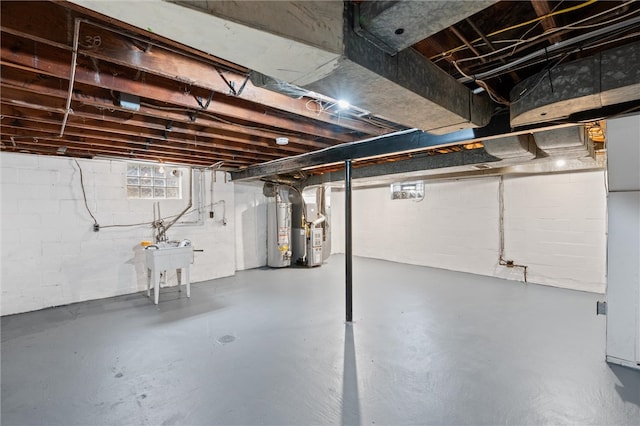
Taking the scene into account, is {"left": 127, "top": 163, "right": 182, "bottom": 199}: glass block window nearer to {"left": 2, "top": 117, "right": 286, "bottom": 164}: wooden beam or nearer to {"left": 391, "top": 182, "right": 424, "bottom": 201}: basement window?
{"left": 2, "top": 117, "right": 286, "bottom": 164}: wooden beam

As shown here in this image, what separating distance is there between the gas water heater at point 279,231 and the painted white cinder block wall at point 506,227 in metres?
2.29

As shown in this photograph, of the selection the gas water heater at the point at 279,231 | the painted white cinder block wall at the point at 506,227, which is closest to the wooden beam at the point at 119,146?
the gas water heater at the point at 279,231

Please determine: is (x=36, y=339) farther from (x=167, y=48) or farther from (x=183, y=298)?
(x=167, y=48)

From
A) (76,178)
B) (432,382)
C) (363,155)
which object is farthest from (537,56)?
(76,178)

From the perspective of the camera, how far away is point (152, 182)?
4.96 m

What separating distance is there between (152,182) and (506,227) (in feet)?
19.7

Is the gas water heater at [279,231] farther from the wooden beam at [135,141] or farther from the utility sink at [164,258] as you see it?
the utility sink at [164,258]

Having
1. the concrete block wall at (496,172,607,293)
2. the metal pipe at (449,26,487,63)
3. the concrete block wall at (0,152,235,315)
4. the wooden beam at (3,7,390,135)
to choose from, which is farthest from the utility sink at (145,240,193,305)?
the concrete block wall at (496,172,607,293)

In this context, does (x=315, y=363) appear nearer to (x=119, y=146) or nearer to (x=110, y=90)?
(x=110, y=90)

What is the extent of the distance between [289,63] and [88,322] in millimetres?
3806

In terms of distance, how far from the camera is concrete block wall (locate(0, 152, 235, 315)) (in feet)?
12.5

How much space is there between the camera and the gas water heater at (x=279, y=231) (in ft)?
20.2

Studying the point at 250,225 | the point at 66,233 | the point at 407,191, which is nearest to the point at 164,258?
the point at 66,233

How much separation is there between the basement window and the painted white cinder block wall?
0.38 feet
